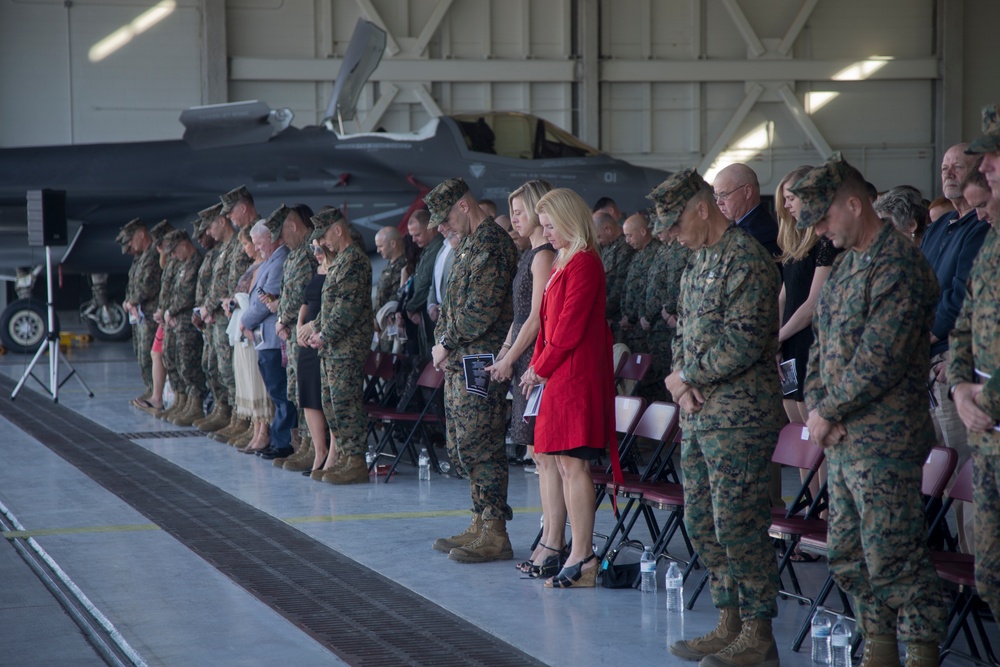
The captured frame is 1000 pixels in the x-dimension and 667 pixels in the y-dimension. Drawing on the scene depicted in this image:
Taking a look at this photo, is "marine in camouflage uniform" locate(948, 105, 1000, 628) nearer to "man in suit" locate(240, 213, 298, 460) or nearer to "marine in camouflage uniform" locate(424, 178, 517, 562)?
"marine in camouflage uniform" locate(424, 178, 517, 562)

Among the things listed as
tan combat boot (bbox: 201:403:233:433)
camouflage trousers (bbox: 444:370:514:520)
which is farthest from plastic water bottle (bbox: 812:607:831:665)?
tan combat boot (bbox: 201:403:233:433)

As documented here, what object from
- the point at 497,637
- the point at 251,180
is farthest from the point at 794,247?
the point at 251,180

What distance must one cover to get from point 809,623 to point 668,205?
5.26 feet

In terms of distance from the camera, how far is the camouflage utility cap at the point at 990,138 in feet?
10.3

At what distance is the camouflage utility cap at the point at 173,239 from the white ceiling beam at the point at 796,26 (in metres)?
14.3

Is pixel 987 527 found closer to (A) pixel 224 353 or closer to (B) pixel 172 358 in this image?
(A) pixel 224 353

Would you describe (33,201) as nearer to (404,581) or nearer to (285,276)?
(285,276)

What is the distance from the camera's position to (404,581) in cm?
500

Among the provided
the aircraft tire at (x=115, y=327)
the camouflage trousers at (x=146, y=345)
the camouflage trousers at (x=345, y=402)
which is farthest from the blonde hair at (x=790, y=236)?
the aircraft tire at (x=115, y=327)

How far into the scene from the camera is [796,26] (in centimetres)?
2105

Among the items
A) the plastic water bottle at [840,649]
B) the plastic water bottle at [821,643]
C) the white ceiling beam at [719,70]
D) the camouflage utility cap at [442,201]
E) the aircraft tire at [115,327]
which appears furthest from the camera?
the white ceiling beam at [719,70]

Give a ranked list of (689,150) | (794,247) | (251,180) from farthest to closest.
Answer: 1. (689,150)
2. (251,180)
3. (794,247)

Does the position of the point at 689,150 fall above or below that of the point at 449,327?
above

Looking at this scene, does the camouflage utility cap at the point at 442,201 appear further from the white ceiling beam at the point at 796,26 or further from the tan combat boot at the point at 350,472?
the white ceiling beam at the point at 796,26
